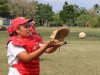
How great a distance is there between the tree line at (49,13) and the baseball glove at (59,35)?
302 ft

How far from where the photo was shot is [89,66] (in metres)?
13.4

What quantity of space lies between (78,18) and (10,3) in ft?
84.8

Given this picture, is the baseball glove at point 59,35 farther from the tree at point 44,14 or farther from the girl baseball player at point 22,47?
the tree at point 44,14

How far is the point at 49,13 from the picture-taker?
444 feet

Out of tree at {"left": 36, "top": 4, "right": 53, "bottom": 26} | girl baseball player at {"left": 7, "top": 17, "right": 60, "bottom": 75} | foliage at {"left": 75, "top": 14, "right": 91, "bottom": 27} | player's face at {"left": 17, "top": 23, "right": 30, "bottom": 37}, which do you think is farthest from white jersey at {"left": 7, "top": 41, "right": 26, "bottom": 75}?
tree at {"left": 36, "top": 4, "right": 53, "bottom": 26}

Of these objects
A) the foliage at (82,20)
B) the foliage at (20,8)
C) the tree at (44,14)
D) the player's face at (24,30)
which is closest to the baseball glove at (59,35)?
the player's face at (24,30)

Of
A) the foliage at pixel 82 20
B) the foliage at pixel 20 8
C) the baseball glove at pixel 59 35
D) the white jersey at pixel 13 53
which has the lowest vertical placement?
the foliage at pixel 82 20

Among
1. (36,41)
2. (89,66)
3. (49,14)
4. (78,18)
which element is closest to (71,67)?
(89,66)

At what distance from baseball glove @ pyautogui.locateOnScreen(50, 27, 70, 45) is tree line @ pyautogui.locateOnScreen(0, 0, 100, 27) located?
3620 inches

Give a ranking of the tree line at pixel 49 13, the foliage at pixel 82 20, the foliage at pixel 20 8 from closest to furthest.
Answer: the foliage at pixel 20 8 < the tree line at pixel 49 13 < the foliage at pixel 82 20

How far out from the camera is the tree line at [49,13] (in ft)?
346

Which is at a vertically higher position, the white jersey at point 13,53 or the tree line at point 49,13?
the white jersey at point 13,53

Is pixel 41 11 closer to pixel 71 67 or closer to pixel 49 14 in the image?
pixel 49 14

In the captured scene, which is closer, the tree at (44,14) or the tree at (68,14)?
the tree at (68,14)
